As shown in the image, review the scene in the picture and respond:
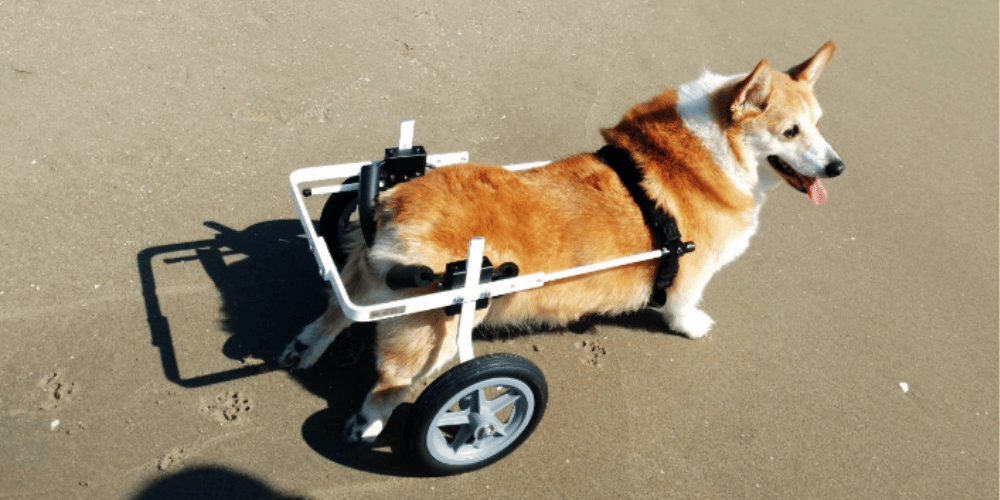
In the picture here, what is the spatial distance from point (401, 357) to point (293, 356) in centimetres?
72

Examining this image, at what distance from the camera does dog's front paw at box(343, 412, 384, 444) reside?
295 cm

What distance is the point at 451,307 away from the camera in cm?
255

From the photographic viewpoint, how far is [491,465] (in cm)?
305

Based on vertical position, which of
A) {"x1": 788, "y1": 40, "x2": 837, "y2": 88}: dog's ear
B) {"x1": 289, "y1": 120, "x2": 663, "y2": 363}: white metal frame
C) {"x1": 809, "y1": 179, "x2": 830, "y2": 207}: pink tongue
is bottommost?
{"x1": 289, "y1": 120, "x2": 663, "y2": 363}: white metal frame

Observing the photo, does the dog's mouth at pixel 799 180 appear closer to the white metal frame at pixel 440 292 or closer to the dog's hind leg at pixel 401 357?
the white metal frame at pixel 440 292

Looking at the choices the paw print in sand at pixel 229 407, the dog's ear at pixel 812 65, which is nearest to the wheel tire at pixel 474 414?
the paw print in sand at pixel 229 407

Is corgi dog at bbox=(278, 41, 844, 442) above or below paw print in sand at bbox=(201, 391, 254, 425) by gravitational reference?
above

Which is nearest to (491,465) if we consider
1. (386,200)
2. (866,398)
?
(386,200)

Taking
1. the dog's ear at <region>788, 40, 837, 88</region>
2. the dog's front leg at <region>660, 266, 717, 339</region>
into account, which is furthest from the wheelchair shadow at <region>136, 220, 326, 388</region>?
the dog's ear at <region>788, 40, 837, 88</region>

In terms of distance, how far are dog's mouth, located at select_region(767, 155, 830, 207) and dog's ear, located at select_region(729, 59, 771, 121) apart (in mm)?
284

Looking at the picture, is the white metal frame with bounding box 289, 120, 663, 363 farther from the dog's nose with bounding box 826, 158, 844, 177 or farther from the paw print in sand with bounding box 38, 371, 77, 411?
the paw print in sand with bounding box 38, 371, 77, 411

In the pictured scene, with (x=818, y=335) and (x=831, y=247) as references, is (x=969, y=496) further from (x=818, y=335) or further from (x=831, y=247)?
(x=831, y=247)

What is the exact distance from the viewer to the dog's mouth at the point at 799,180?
317 cm

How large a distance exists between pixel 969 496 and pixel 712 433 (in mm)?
1281
